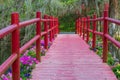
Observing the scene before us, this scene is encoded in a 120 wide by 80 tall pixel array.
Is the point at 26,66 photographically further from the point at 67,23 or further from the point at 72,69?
the point at 67,23

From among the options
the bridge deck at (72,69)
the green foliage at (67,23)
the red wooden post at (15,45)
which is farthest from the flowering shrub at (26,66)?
the green foliage at (67,23)

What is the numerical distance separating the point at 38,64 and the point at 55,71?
30.1 inches

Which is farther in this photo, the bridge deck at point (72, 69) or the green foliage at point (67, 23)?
the green foliage at point (67, 23)

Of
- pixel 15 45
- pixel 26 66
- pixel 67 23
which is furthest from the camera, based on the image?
pixel 67 23

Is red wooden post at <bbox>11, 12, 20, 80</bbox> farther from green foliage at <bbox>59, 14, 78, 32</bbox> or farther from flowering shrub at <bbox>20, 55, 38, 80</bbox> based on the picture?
green foliage at <bbox>59, 14, 78, 32</bbox>

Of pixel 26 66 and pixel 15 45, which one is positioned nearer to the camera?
pixel 15 45

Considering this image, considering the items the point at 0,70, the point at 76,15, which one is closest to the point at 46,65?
the point at 0,70

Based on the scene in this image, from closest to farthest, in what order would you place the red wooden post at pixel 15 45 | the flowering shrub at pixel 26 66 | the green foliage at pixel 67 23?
the red wooden post at pixel 15 45, the flowering shrub at pixel 26 66, the green foliage at pixel 67 23

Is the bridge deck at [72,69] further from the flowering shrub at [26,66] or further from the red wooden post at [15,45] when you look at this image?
the red wooden post at [15,45]

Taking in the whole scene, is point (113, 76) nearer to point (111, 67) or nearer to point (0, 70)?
point (111, 67)

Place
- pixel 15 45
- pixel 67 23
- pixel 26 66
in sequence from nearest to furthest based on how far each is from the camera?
1. pixel 15 45
2. pixel 26 66
3. pixel 67 23

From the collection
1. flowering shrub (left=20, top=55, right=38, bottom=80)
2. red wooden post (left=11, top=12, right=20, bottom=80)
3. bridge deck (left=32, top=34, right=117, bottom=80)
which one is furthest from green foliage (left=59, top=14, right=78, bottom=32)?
red wooden post (left=11, top=12, right=20, bottom=80)

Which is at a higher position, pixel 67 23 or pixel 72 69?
pixel 72 69

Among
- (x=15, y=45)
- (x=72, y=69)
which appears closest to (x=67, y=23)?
(x=72, y=69)
